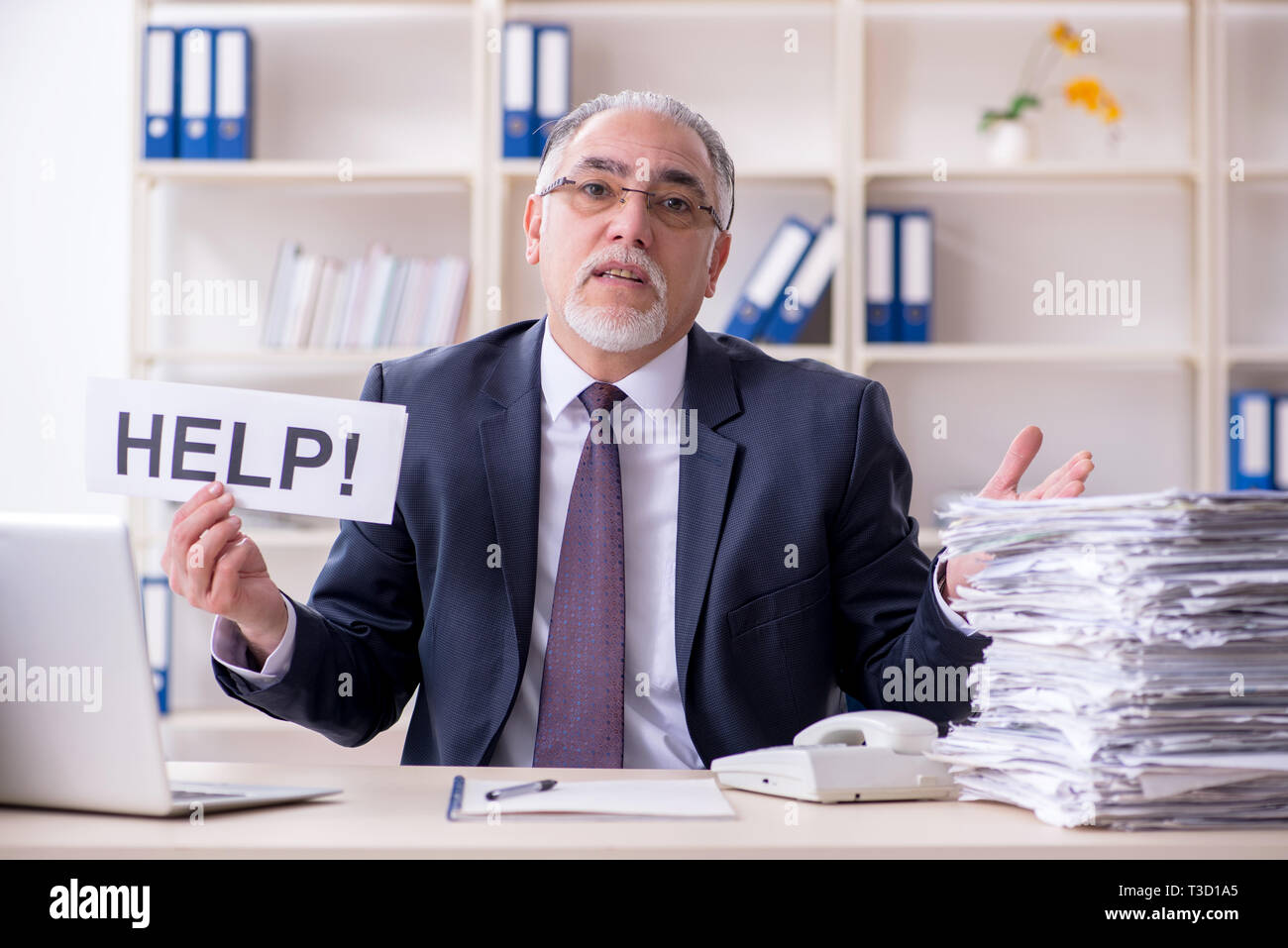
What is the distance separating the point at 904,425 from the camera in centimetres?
312

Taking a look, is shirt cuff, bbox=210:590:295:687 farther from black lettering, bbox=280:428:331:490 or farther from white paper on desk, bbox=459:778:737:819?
white paper on desk, bbox=459:778:737:819

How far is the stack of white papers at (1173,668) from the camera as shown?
837mm

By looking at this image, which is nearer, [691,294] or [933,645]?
[933,645]

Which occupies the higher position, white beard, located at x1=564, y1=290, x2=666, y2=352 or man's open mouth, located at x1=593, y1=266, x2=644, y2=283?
man's open mouth, located at x1=593, y1=266, x2=644, y2=283

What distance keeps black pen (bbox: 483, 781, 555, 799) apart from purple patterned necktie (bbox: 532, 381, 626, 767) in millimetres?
414

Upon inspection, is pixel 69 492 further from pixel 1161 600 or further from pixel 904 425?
pixel 1161 600

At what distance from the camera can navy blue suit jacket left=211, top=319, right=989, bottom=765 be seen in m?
1.41

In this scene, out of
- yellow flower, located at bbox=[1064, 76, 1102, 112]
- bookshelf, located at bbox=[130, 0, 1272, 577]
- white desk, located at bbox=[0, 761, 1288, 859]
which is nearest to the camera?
white desk, located at bbox=[0, 761, 1288, 859]

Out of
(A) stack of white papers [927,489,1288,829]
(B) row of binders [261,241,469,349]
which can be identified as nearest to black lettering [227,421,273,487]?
(A) stack of white papers [927,489,1288,829]

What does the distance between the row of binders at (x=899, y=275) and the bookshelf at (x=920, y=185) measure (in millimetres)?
177

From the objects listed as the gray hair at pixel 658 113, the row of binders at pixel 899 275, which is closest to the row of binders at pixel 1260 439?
the row of binders at pixel 899 275

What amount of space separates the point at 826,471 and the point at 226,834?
0.88 meters

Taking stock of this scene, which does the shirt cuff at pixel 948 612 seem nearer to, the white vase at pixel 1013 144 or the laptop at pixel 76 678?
the laptop at pixel 76 678

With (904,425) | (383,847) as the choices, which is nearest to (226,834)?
(383,847)
